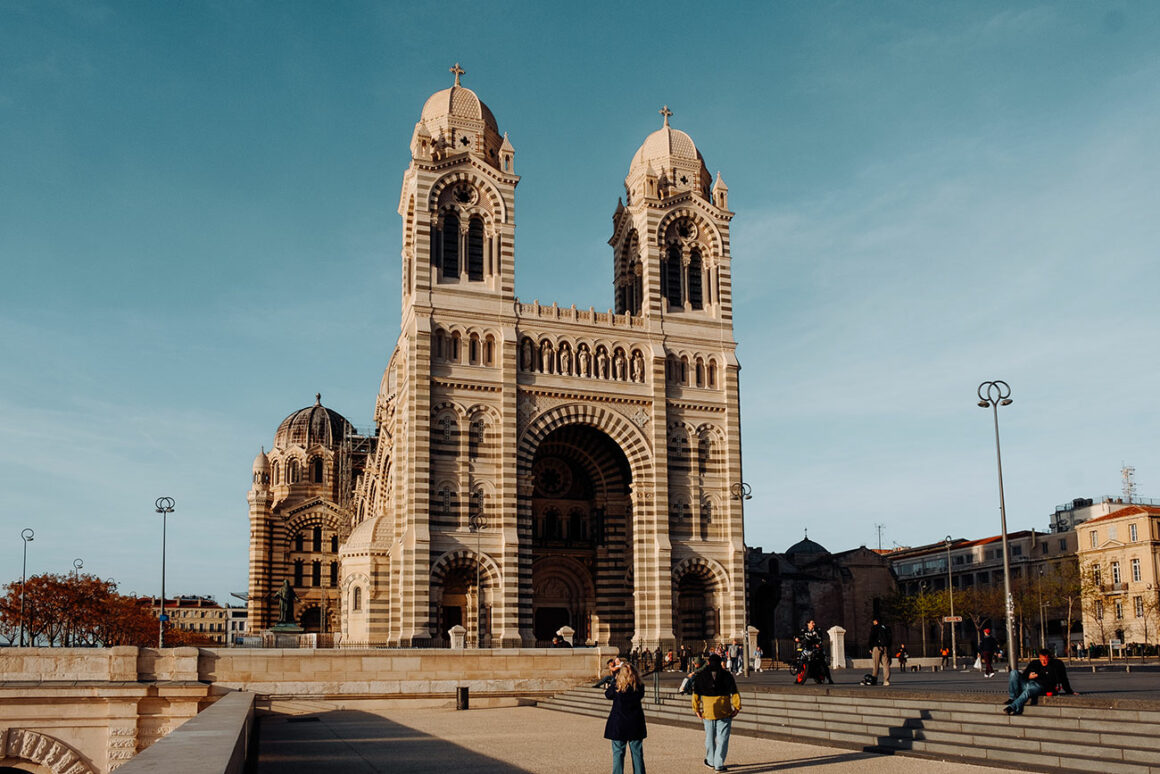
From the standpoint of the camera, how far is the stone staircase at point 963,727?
1449 centimetres

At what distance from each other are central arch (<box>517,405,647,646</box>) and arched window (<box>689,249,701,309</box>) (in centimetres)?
772

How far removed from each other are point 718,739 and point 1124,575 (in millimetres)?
60820

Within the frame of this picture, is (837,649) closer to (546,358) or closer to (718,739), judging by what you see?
(546,358)

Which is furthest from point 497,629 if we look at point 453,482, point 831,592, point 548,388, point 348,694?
point 831,592

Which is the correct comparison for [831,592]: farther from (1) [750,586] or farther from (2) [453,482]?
(2) [453,482]

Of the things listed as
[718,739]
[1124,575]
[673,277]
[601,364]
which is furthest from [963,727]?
[1124,575]

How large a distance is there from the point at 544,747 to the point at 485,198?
1393 inches

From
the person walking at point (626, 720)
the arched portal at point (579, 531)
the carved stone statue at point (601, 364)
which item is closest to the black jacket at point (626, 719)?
the person walking at point (626, 720)

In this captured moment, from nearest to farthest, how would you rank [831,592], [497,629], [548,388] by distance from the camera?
[497,629] < [548,388] < [831,592]

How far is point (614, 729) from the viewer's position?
12992 mm

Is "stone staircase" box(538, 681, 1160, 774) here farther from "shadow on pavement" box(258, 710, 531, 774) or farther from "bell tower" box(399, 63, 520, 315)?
"bell tower" box(399, 63, 520, 315)

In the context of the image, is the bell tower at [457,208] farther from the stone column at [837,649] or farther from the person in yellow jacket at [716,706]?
the person in yellow jacket at [716,706]

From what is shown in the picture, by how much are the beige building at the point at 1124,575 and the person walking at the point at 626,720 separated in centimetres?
5640

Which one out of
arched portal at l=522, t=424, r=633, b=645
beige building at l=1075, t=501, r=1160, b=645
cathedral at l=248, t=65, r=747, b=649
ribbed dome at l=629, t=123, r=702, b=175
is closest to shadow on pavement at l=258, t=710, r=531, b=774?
cathedral at l=248, t=65, r=747, b=649
